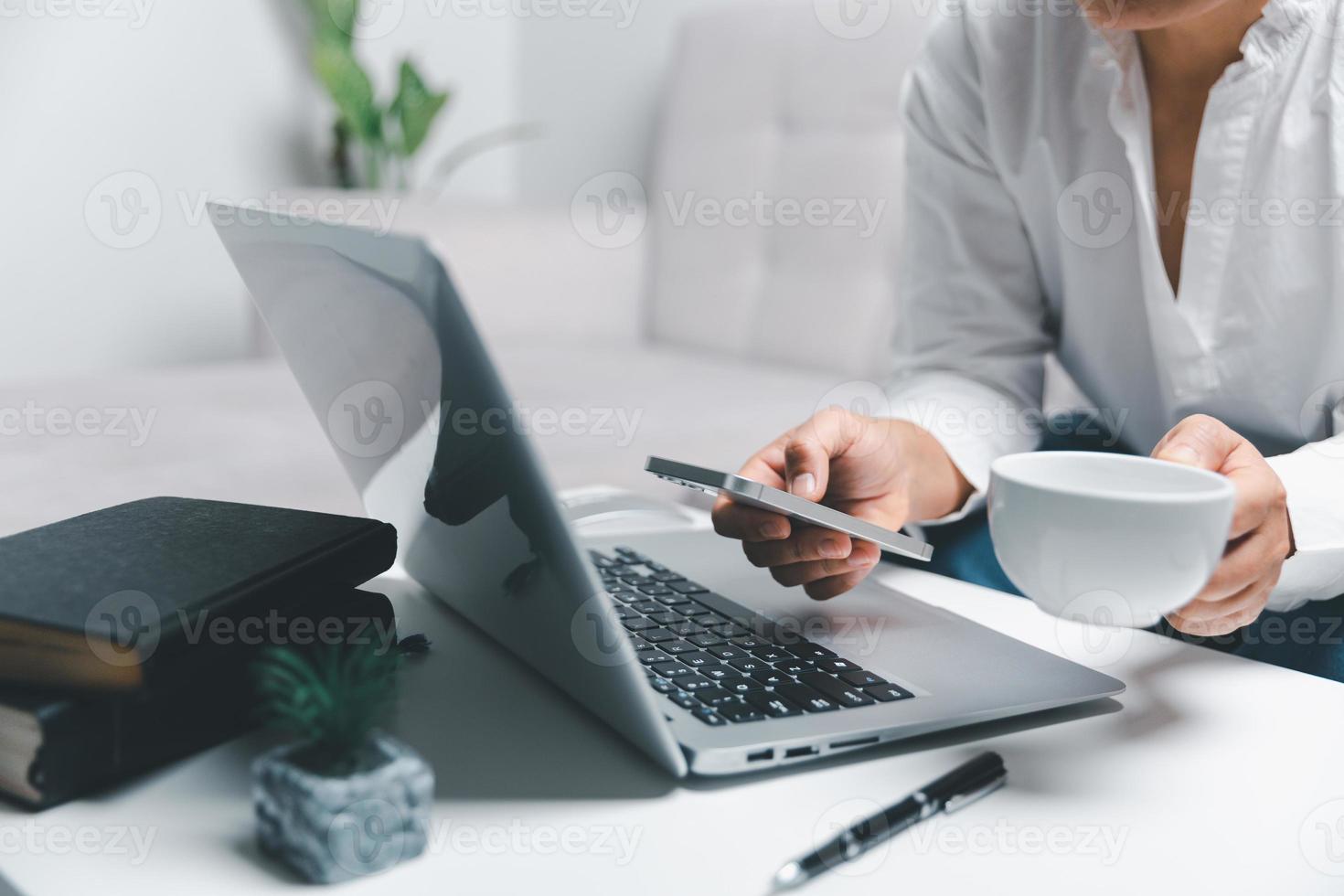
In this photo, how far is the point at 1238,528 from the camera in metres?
0.50

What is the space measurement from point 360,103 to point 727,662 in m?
2.06

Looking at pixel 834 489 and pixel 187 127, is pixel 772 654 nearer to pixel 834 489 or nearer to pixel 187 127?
pixel 834 489

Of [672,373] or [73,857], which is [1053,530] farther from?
[672,373]

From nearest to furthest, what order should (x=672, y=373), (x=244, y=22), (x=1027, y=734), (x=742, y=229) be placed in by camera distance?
1. (x=1027, y=734)
2. (x=672, y=373)
3. (x=742, y=229)
4. (x=244, y=22)

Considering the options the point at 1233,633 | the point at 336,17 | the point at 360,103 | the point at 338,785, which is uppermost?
the point at 336,17

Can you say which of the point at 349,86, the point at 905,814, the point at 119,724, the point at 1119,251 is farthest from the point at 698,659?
the point at 349,86

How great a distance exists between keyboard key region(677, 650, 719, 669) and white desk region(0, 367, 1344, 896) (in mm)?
56

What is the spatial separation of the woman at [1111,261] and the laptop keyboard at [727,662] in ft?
0.19

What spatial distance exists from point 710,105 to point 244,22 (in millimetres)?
1014

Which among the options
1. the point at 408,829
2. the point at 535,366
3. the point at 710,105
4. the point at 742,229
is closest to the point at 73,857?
the point at 408,829

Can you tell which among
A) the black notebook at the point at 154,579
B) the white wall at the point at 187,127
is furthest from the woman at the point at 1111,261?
the white wall at the point at 187,127

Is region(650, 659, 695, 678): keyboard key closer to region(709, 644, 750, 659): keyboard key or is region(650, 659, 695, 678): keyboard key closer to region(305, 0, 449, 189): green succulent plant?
region(709, 644, 750, 659): keyboard key

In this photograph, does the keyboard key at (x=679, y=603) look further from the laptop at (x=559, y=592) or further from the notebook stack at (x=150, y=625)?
the notebook stack at (x=150, y=625)

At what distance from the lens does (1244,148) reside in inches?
32.3
